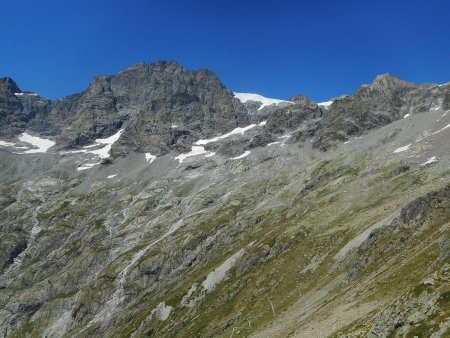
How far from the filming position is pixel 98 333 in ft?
507

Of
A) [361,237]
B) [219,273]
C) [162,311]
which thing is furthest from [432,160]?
[162,311]

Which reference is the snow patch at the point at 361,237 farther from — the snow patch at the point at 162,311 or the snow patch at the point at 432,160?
the snow patch at the point at 432,160

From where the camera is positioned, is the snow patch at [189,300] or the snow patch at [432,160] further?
the snow patch at [432,160]

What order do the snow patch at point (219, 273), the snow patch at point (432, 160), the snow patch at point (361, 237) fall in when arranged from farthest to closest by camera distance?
1. the snow patch at point (432, 160)
2. the snow patch at point (219, 273)
3. the snow patch at point (361, 237)

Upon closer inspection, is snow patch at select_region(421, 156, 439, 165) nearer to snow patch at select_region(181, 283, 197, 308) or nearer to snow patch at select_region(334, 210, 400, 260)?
snow patch at select_region(334, 210, 400, 260)

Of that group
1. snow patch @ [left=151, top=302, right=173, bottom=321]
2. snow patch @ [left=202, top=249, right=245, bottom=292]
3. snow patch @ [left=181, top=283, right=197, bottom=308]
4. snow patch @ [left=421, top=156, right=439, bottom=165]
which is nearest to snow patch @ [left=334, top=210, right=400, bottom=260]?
snow patch @ [left=202, top=249, right=245, bottom=292]

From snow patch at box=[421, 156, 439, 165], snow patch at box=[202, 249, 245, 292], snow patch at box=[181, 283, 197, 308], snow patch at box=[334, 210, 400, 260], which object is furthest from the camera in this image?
snow patch at box=[421, 156, 439, 165]

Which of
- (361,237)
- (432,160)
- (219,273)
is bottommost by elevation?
(361,237)

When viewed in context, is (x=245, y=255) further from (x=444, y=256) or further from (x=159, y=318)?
(x=444, y=256)

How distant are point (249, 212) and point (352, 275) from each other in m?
105

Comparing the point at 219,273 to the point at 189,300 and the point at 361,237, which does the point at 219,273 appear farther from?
the point at 361,237

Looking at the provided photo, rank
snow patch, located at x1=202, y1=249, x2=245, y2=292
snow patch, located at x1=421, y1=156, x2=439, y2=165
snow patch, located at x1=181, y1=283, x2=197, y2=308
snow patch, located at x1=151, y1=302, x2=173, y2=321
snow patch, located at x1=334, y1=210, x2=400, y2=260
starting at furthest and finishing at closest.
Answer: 1. snow patch, located at x1=421, y1=156, x2=439, y2=165
2. snow patch, located at x1=202, y1=249, x2=245, y2=292
3. snow patch, located at x1=151, y1=302, x2=173, y2=321
4. snow patch, located at x1=181, y1=283, x2=197, y2=308
5. snow patch, located at x1=334, y1=210, x2=400, y2=260

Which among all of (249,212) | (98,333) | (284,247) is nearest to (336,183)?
(249,212)

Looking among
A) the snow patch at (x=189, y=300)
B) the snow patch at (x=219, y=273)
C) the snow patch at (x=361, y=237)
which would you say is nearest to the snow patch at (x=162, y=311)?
the snow patch at (x=189, y=300)
